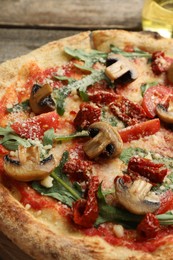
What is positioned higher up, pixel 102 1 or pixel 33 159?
pixel 33 159

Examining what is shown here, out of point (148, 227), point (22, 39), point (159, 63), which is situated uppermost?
point (159, 63)

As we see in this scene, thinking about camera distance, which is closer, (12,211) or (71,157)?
(12,211)

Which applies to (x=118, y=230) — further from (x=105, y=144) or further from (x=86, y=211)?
(x=105, y=144)

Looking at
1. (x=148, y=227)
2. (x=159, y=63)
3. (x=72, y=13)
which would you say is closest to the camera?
(x=148, y=227)

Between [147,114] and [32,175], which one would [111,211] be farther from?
[147,114]

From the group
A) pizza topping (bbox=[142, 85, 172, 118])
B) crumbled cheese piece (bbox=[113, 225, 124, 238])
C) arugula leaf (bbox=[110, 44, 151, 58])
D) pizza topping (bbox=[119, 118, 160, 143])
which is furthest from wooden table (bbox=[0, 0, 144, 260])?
crumbled cheese piece (bbox=[113, 225, 124, 238])

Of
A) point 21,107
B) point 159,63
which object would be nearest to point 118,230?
point 21,107

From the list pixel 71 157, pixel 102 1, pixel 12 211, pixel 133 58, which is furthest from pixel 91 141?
pixel 102 1
